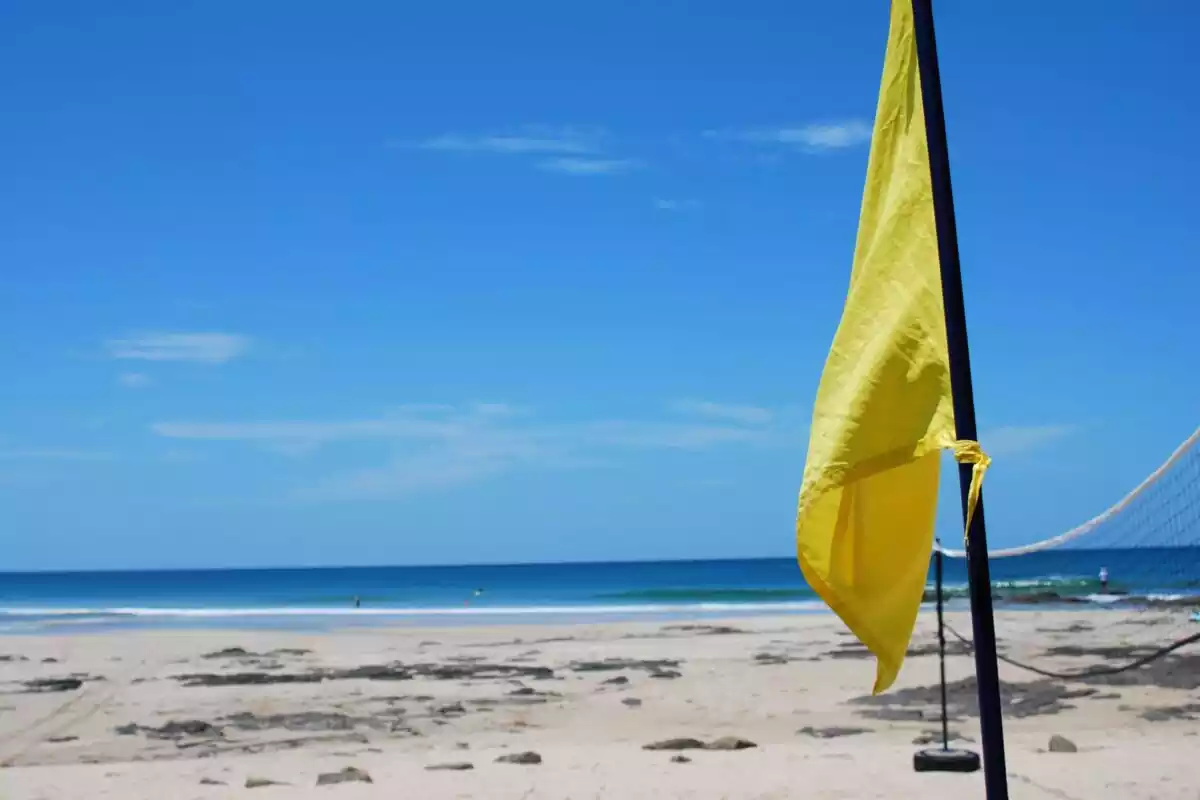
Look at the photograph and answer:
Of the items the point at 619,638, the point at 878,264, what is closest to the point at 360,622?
the point at 619,638

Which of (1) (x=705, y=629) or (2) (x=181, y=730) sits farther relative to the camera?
(1) (x=705, y=629)

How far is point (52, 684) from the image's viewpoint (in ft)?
53.1

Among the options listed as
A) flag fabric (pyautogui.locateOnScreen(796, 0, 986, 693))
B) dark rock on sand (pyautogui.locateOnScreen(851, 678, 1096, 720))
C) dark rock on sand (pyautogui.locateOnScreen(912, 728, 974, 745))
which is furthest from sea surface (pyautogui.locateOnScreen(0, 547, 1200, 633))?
flag fabric (pyautogui.locateOnScreen(796, 0, 986, 693))

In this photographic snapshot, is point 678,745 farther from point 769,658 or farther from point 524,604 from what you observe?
point 524,604

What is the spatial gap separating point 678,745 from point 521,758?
136cm

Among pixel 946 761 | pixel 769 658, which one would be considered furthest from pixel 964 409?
pixel 769 658

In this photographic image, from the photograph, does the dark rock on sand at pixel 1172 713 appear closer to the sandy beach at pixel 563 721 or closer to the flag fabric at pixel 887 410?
the sandy beach at pixel 563 721

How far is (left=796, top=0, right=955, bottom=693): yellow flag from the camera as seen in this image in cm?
352

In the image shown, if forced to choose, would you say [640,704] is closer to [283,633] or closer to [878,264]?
[878,264]

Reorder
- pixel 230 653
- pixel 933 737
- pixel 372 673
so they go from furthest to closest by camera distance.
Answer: pixel 230 653, pixel 372 673, pixel 933 737

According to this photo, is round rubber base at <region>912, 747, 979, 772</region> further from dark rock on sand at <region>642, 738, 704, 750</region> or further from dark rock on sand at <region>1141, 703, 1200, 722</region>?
dark rock on sand at <region>1141, 703, 1200, 722</region>

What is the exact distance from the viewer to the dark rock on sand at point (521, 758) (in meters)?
9.44

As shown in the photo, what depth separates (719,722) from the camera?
12.2 m

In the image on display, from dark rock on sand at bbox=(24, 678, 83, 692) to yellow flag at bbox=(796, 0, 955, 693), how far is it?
1431 cm
